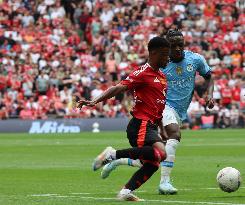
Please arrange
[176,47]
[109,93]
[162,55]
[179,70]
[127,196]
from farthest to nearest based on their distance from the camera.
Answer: [179,70] < [176,47] < [162,55] < [127,196] < [109,93]

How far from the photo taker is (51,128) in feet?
130

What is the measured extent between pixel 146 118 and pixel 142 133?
22 cm

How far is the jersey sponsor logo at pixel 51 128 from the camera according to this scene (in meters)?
39.5

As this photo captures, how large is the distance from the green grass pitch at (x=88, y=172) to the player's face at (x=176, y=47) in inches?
80.1

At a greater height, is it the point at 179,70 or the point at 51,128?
the point at 179,70

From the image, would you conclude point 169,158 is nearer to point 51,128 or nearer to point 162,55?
point 162,55

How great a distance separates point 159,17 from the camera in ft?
148

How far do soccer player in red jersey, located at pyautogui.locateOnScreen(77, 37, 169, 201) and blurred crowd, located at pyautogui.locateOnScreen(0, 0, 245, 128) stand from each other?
26987 mm

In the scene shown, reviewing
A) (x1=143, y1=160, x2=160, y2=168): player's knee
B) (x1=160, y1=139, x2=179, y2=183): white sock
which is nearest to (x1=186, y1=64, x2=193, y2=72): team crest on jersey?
(x1=160, y1=139, x2=179, y2=183): white sock

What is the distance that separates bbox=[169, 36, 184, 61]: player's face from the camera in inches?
557

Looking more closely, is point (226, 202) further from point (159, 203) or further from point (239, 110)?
point (239, 110)

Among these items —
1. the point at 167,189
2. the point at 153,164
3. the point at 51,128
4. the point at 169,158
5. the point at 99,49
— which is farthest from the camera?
the point at 99,49

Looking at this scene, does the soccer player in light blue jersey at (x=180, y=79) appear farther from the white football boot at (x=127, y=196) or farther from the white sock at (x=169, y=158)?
the white football boot at (x=127, y=196)

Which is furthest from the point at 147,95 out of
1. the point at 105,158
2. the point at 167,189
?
the point at 167,189
